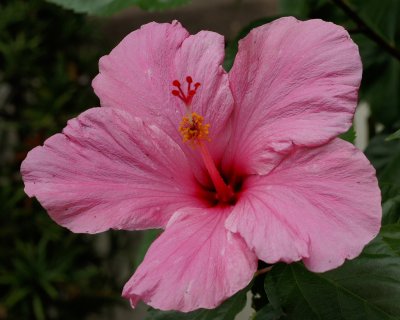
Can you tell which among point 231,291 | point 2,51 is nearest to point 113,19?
point 2,51

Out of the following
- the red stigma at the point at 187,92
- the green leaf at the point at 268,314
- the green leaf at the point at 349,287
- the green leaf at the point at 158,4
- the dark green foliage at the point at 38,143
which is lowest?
the dark green foliage at the point at 38,143

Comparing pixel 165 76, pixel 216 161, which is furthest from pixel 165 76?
pixel 216 161

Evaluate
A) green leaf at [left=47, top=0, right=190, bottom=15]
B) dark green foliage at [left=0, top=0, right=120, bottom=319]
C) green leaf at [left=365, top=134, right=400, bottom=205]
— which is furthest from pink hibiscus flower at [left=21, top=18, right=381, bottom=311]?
dark green foliage at [left=0, top=0, right=120, bottom=319]

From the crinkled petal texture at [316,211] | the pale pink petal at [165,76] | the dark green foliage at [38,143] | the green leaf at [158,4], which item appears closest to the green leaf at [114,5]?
the green leaf at [158,4]

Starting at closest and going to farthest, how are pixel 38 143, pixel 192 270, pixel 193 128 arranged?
pixel 192 270 → pixel 193 128 → pixel 38 143

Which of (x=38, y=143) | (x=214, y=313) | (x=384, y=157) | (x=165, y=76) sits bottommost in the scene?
(x=38, y=143)

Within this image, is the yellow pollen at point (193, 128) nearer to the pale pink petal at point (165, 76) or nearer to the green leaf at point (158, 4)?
the pale pink petal at point (165, 76)

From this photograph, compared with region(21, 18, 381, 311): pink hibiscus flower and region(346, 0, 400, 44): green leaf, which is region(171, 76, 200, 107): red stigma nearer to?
region(21, 18, 381, 311): pink hibiscus flower

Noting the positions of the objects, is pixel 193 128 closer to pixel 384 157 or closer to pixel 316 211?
pixel 316 211
